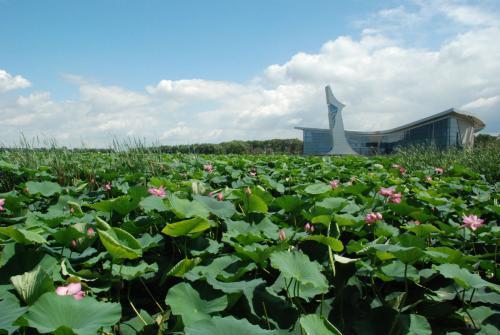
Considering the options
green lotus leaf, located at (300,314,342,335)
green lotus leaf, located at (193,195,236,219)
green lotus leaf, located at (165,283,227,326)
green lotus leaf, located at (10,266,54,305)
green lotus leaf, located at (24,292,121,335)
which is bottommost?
green lotus leaf, located at (300,314,342,335)

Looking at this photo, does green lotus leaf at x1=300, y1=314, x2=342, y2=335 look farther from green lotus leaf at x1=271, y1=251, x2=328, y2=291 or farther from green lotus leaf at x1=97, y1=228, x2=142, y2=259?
green lotus leaf at x1=97, y1=228, x2=142, y2=259

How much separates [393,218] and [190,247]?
4.53 feet

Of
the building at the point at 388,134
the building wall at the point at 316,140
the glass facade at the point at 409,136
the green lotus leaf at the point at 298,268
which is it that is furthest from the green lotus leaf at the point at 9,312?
the building wall at the point at 316,140

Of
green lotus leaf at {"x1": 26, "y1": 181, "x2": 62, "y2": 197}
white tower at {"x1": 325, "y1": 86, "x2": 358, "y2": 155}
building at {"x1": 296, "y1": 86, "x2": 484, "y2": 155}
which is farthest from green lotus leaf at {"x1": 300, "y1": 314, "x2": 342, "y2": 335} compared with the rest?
white tower at {"x1": 325, "y1": 86, "x2": 358, "y2": 155}

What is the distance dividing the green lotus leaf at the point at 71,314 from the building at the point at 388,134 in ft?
95.4

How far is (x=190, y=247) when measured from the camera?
5.55 feet

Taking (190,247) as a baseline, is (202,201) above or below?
above

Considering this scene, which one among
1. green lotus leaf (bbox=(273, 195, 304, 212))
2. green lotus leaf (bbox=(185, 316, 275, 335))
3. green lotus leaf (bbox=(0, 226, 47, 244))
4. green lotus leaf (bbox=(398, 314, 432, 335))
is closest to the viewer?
green lotus leaf (bbox=(185, 316, 275, 335))

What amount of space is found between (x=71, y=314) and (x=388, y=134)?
63301 mm

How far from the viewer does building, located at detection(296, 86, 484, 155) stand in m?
41.9

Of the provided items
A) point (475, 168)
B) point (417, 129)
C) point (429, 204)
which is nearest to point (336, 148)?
point (417, 129)

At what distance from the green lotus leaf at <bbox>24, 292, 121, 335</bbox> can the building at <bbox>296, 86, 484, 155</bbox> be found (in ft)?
95.4

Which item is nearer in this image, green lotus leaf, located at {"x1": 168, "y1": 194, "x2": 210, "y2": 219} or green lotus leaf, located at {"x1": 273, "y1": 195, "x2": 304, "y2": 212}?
green lotus leaf, located at {"x1": 168, "y1": 194, "x2": 210, "y2": 219}

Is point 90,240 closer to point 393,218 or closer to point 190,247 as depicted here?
point 190,247
